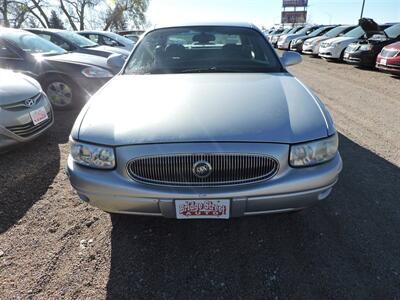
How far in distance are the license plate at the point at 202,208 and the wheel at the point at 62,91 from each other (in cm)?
440

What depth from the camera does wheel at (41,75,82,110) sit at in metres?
5.60

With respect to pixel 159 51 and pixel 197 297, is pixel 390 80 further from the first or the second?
pixel 197 297

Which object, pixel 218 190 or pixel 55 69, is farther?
pixel 55 69

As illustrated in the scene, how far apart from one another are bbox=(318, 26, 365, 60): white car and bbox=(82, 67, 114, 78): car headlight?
1020cm

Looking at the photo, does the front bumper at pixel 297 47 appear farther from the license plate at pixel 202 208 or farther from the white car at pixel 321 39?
the license plate at pixel 202 208

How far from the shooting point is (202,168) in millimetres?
1898

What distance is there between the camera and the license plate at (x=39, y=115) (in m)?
3.77

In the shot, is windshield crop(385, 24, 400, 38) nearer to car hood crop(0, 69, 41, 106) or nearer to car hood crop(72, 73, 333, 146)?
car hood crop(72, 73, 333, 146)

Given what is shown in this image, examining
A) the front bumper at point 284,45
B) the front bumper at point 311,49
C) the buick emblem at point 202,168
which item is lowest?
the front bumper at point 284,45

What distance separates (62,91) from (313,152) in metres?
5.05

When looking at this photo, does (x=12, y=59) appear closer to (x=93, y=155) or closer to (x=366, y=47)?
(x=93, y=155)

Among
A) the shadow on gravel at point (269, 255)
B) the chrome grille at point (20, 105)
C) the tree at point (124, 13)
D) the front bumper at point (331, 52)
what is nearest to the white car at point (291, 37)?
the front bumper at point (331, 52)

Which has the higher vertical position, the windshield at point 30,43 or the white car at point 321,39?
the windshield at point 30,43

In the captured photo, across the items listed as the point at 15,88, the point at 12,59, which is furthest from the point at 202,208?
the point at 12,59
